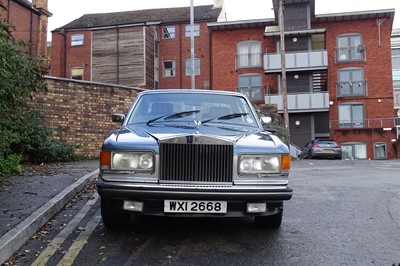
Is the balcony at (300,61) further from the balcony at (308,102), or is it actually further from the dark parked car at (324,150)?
the dark parked car at (324,150)

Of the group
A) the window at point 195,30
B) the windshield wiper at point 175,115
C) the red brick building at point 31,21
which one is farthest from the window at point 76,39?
the windshield wiper at point 175,115

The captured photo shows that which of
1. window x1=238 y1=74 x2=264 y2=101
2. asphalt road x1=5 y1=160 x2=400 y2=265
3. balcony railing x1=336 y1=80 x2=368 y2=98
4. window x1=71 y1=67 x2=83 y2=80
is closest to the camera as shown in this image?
asphalt road x1=5 y1=160 x2=400 y2=265

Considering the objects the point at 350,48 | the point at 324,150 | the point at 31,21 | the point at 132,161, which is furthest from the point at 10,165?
the point at 350,48

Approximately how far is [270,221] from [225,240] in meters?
0.76

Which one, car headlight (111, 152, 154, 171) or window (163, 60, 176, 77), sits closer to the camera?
car headlight (111, 152, 154, 171)

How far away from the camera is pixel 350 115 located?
100ft

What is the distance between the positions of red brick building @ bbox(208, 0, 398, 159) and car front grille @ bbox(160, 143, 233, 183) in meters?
26.7

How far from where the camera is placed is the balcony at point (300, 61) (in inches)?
1180

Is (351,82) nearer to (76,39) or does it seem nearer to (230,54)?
(230,54)

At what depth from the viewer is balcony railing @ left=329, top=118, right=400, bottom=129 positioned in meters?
29.4

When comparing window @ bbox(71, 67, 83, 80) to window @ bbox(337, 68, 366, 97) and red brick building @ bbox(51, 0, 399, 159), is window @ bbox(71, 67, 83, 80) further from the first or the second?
window @ bbox(337, 68, 366, 97)

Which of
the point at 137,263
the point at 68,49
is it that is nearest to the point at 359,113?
the point at 68,49

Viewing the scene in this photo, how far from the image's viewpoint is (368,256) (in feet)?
12.9

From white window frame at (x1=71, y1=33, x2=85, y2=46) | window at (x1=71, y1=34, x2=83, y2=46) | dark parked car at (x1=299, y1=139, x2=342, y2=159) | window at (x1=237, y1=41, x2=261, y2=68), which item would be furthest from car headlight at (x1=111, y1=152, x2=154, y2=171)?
window at (x1=71, y1=34, x2=83, y2=46)
